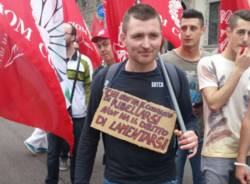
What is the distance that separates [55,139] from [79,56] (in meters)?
0.93

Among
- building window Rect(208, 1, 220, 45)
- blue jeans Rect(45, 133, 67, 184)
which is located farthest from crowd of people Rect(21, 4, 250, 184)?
building window Rect(208, 1, 220, 45)

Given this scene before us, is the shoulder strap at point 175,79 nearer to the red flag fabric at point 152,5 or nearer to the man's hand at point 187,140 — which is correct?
the man's hand at point 187,140

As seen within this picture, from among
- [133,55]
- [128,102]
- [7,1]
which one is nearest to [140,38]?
[133,55]

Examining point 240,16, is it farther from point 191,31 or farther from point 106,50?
point 106,50

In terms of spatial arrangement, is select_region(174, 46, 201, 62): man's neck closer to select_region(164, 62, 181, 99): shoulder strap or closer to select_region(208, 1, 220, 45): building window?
select_region(164, 62, 181, 99): shoulder strap

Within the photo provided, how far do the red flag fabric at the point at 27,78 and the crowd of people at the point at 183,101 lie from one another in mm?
515

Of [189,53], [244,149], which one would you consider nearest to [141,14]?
[244,149]

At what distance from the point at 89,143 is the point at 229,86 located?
96 centimetres

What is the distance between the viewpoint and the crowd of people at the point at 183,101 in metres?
2.54

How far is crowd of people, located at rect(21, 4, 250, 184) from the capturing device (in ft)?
8.32

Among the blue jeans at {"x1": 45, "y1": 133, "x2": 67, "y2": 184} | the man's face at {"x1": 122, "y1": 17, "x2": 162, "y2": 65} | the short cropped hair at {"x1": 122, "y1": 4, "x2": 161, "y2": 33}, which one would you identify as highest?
the short cropped hair at {"x1": 122, "y1": 4, "x2": 161, "y2": 33}

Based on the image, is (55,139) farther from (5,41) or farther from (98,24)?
(98,24)

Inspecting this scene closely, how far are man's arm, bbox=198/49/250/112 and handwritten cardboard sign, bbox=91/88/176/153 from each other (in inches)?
23.3

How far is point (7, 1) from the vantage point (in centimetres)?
361
